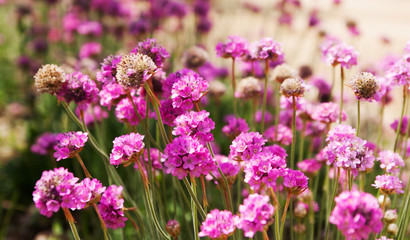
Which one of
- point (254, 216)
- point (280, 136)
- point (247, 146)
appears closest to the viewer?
point (254, 216)

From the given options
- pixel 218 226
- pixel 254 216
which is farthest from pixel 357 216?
pixel 218 226

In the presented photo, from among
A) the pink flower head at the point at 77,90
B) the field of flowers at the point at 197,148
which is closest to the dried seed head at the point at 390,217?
the field of flowers at the point at 197,148

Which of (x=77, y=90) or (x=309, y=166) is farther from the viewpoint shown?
(x=309, y=166)

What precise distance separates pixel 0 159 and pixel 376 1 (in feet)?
26.7

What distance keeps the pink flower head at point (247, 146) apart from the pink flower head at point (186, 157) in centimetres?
12

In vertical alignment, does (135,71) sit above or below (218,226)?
above

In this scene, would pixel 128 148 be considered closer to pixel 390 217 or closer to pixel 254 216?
pixel 254 216

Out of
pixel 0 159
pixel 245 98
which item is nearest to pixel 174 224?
pixel 245 98

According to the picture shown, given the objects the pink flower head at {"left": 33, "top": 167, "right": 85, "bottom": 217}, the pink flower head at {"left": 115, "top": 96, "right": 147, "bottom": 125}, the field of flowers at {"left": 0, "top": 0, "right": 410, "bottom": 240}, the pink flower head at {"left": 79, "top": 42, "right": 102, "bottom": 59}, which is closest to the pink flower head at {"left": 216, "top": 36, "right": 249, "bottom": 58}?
the field of flowers at {"left": 0, "top": 0, "right": 410, "bottom": 240}

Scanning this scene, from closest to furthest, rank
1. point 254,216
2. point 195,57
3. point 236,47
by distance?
1. point 254,216
2. point 236,47
3. point 195,57

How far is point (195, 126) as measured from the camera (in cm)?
128

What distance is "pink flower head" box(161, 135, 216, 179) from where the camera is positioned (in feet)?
3.97

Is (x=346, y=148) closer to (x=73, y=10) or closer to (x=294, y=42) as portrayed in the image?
(x=73, y=10)

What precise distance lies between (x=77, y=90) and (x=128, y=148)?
441 mm
